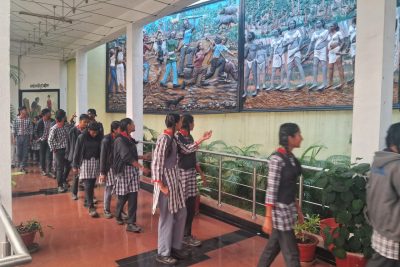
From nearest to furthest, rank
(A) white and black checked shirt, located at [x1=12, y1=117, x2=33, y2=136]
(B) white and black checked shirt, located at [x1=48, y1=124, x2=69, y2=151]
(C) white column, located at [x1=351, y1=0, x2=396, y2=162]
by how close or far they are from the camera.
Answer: (C) white column, located at [x1=351, y1=0, x2=396, y2=162] → (B) white and black checked shirt, located at [x1=48, y1=124, x2=69, y2=151] → (A) white and black checked shirt, located at [x1=12, y1=117, x2=33, y2=136]

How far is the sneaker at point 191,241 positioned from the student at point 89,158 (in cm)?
167

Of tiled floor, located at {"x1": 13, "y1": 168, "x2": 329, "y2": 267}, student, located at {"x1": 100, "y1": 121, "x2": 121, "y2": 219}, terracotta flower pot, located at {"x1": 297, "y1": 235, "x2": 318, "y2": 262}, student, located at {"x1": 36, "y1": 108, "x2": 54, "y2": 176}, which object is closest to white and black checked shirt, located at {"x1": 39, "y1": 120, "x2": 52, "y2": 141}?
student, located at {"x1": 36, "y1": 108, "x2": 54, "y2": 176}

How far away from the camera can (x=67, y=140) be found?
5.98 meters

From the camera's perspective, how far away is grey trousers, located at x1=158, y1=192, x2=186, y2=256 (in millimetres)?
3219

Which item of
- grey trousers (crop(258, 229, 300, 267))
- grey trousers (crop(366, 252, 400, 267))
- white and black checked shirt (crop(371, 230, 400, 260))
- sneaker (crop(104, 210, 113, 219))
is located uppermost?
white and black checked shirt (crop(371, 230, 400, 260))

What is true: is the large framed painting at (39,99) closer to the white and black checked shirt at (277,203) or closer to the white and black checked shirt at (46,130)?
the white and black checked shirt at (46,130)

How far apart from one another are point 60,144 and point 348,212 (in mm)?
4957

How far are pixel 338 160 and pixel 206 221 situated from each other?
2.42m

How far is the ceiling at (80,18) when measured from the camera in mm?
6180

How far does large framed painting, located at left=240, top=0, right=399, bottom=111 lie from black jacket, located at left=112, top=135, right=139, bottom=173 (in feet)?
11.5

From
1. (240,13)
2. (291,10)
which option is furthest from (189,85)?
(291,10)

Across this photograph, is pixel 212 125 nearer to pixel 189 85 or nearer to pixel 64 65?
pixel 189 85

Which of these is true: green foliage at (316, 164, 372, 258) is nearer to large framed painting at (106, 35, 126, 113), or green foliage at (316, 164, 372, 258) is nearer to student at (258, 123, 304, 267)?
student at (258, 123, 304, 267)

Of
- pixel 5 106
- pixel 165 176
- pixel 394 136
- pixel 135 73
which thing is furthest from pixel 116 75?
pixel 394 136
